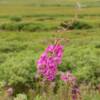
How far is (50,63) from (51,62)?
13mm

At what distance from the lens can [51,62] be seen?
441cm

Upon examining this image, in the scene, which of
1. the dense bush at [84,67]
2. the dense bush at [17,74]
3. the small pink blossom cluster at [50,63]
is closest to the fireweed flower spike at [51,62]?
the small pink blossom cluster at [50,63]

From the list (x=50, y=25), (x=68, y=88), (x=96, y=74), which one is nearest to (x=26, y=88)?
(x=96, y=74)

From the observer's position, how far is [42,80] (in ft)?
14.8

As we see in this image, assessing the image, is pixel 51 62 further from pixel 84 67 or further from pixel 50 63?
pixel 84 67

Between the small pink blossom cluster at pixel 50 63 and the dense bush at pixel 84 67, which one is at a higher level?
the small pink blossom cluster at pixel 50 63

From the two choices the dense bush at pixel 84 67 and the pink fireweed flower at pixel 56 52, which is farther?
the dense bush at pixel 84 67

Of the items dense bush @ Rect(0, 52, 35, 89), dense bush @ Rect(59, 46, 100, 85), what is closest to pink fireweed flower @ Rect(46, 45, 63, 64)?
dense bush @ Rect(59, 46, 100, 85)

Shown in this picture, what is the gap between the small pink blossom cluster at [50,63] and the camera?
14.5 feet

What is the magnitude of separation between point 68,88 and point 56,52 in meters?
0.45

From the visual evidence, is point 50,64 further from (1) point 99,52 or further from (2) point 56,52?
(1) point 99,52

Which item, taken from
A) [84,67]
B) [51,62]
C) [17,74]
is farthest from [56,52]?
[84,67]

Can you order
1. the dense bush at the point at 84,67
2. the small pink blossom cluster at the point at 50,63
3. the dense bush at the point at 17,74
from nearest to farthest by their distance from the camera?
the small pink blossom cluster at the point at 50,63 → the dense bush at the point at 17,74 → the dense bush at the point at 84,67

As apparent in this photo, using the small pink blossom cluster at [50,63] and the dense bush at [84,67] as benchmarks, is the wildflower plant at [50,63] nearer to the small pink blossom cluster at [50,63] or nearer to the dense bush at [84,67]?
the small pink blossom cluster at [50,63]
